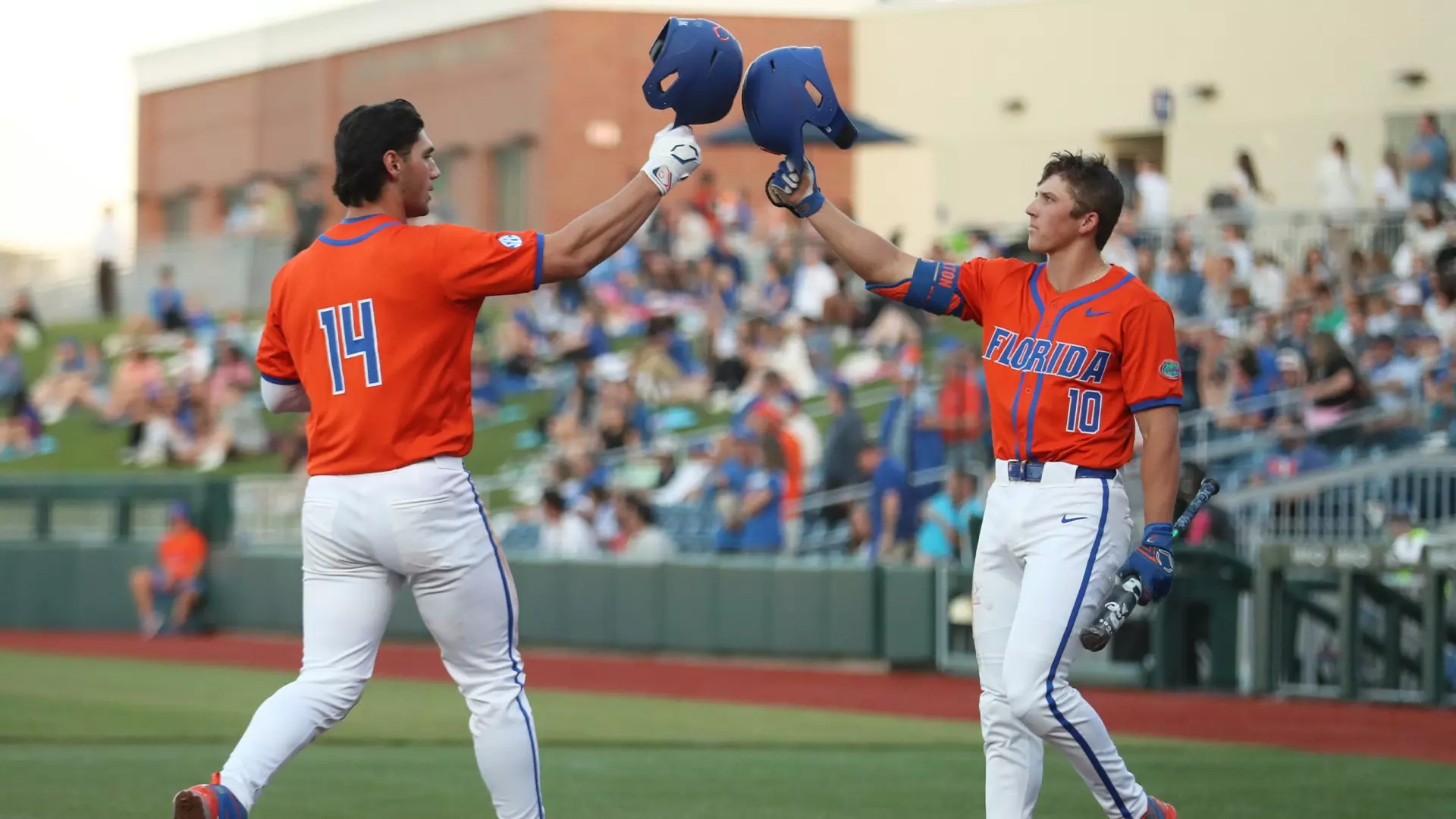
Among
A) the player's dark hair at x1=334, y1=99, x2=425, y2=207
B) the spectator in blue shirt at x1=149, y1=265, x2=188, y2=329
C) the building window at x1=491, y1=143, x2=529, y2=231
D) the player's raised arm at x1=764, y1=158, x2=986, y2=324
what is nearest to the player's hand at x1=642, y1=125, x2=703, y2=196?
the player's raised arm at x1=764, y1=158, x2=986, y2=324

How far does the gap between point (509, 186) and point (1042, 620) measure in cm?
3431

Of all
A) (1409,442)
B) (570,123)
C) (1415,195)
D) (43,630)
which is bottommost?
(43,630)

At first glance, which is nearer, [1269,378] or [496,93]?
[1269,378]

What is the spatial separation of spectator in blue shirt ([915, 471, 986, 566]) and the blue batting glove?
921 centimetres

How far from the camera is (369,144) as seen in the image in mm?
5922

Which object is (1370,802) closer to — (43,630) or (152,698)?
(152,698)

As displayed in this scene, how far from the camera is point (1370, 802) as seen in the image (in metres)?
8.68

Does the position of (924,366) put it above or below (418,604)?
above

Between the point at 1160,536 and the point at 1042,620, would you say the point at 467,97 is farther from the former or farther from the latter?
the point at 1042,620

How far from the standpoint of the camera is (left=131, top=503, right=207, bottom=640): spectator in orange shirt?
20.2m

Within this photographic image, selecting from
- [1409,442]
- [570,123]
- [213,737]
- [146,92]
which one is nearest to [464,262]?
[213,737]

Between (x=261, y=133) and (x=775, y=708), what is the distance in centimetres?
3622

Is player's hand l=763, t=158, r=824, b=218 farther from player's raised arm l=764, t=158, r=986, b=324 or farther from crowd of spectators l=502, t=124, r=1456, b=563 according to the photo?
crowd of spectators l=502, t=124, r=1456, b=563

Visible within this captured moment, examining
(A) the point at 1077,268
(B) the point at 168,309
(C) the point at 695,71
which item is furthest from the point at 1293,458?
(B) the point at 168,309
